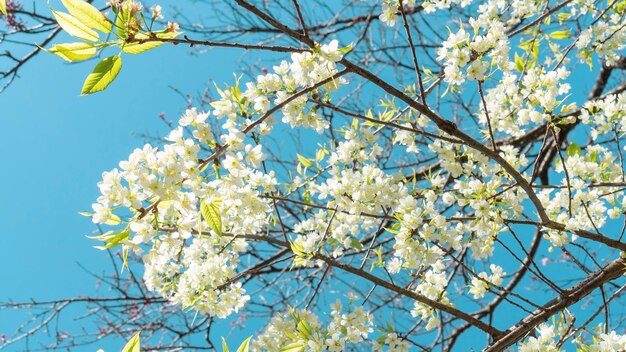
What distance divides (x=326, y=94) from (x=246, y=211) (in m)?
0.52

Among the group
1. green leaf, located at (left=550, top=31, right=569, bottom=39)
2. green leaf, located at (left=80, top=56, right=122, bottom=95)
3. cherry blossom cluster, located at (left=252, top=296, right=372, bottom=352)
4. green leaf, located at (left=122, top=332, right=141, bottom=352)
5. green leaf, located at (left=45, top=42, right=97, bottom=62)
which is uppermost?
green leaf, located at (left=550, top=31, right=569, bottom=39)

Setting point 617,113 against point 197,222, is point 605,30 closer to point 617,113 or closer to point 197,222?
point 617,113

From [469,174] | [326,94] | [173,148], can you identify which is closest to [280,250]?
[469,174]

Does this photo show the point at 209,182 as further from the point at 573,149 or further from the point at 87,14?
the point at 573,149

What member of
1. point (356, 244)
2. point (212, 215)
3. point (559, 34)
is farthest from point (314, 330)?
point (559, 34)

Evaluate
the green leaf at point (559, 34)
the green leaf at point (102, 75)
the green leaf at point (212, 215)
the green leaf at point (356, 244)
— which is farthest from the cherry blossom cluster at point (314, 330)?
the green leaf at point (559, 34)

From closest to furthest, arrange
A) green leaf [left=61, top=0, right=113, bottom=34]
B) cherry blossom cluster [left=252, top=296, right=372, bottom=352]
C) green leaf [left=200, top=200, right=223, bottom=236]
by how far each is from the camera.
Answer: green leaf [left=61, top=0, right=113, bottom=34], green leaf [left=200, top=200, right=223, bottom=236], cherry blossom cluster [left=252, top=296, right=372, bottom=352]

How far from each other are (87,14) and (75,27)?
0.05 metres

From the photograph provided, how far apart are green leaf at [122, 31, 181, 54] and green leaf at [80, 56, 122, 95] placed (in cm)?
4

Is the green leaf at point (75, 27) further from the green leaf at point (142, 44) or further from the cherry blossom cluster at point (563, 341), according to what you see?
the cherry blossom cluster at point (563, 341)

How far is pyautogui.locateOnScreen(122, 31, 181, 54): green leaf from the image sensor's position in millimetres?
1409

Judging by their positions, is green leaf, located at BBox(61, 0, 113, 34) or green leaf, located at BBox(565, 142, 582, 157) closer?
green leaf, located at BBox(61, 0, 113, 34)

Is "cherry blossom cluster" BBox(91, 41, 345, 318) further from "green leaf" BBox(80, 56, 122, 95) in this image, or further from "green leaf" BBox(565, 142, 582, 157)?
"green leaf" BBox(565, 142, 582, 157)

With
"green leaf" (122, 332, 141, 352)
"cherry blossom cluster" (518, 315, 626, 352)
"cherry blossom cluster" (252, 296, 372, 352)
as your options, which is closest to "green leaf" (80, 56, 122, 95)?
"green leaf" (122, 332, 141, 352)
